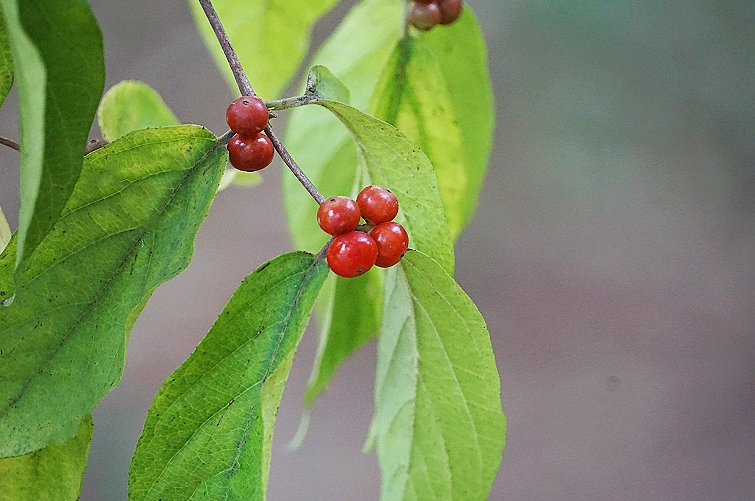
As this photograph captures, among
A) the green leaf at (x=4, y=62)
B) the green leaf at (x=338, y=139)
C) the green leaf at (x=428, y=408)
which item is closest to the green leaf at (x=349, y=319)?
the green leaf at (x=338, y=139)

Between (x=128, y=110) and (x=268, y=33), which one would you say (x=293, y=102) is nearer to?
(x=128, y=110)

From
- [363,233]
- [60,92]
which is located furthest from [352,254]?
[60,92]

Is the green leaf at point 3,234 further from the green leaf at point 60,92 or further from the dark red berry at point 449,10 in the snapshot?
the dark red berry at point 449,10

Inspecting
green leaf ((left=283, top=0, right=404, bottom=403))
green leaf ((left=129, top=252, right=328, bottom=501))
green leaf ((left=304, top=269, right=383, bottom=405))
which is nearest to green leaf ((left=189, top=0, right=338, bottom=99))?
green leaf ((left=283, top=0, right=404, bottom=403))

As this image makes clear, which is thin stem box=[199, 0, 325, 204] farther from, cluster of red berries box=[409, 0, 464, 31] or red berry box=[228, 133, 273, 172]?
cluster of red berries box=[409, 0, 464, 31]

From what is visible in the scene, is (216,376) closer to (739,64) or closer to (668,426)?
(668,426)

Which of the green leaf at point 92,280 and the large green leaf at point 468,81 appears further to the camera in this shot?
the large green leaf at point 468,81
